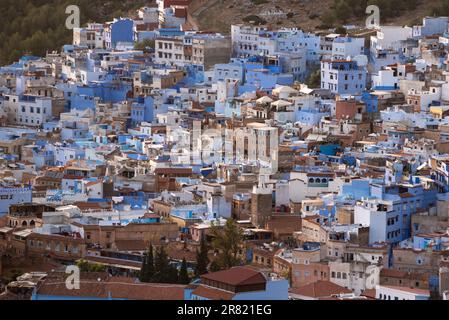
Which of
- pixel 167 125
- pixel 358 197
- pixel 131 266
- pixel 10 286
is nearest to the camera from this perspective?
pixel 10 286

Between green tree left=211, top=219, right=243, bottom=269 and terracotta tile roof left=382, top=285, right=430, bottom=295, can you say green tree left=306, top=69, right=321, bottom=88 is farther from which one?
terracotta tile roof left=382, top=285, right=430, bottom=295

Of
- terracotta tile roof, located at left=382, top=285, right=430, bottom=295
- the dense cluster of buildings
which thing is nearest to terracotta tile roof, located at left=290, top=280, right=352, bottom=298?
the dense cluster of buildings

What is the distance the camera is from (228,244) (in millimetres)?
21016

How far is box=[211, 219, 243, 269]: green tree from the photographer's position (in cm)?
2050

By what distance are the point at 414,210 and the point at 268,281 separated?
16.0 feet

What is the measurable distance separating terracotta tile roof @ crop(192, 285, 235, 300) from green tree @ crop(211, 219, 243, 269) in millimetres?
2566

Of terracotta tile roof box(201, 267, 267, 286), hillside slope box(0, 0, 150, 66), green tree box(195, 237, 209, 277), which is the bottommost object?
green tree box(195, 237, 209, 277)

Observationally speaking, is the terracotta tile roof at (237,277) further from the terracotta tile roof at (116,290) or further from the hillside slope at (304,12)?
the hillside slope at (304,12)

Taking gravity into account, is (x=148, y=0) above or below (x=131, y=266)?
above

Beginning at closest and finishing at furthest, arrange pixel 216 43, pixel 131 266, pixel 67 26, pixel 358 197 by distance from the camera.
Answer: pixel 131 266
pixel 358 197
pixel 216 43
pixel 67 26

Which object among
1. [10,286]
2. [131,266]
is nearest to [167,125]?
[131,266]

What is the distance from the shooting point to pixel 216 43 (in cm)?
3591
